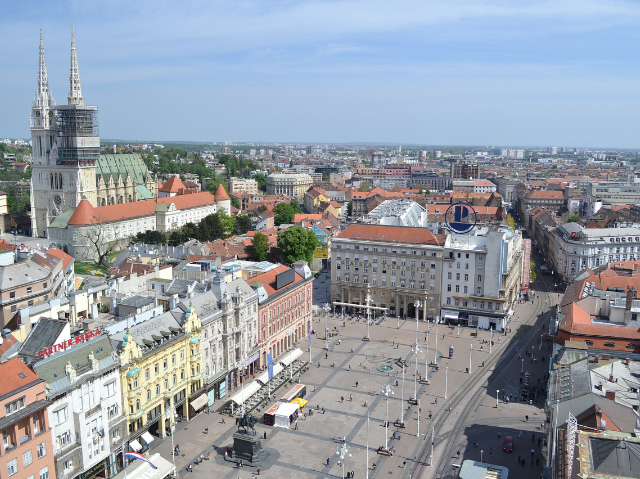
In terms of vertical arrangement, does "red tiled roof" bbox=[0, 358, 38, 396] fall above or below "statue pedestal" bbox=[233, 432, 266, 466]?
above

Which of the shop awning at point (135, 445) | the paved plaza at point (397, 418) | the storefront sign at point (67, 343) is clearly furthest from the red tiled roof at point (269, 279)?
the shop awning at point (135, 445)

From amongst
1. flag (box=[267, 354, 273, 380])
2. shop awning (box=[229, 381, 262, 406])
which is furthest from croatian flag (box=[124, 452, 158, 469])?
flag (box=[267, 354, 273, 380])

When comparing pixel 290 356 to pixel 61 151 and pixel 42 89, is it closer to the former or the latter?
pixel 61 151

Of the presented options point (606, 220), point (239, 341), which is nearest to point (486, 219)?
point (606, 220)

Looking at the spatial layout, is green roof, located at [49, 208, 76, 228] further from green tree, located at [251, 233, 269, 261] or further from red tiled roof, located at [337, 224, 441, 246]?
red tiled roof, located at [337, 224, 441, 246]

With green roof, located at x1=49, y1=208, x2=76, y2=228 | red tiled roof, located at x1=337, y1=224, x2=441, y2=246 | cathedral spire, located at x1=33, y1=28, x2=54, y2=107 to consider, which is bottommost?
green roof, located at x1=49, y1=208, x2=76, y2=228

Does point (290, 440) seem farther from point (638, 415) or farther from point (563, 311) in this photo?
point (563, 311)

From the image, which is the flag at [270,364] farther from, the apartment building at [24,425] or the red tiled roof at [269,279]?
the apartment building at [24,425]
